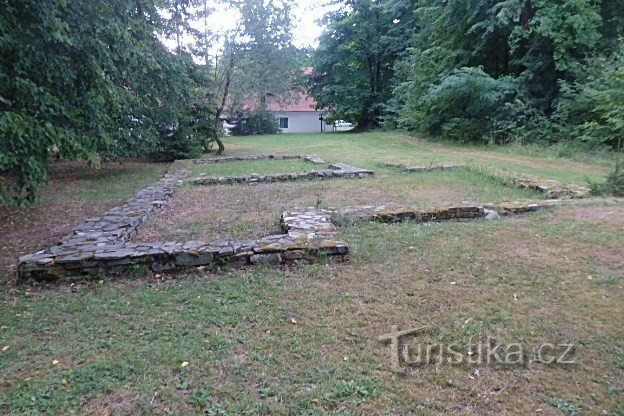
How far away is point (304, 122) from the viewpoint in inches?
1540

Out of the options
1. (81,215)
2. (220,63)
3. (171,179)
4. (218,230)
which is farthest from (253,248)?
(220,63)

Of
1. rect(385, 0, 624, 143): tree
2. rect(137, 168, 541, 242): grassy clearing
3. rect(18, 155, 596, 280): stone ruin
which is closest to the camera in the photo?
rect(18, 155, 596, 280): stone ruin

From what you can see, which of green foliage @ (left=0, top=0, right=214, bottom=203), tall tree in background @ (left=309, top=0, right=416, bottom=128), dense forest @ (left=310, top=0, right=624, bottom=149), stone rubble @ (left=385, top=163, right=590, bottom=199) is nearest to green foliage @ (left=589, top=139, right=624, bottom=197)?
stone rubble @ (left=385, top=163, right=590, bottom=199)

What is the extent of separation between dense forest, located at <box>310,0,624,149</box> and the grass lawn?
5917mm

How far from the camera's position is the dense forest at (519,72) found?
39.6ft

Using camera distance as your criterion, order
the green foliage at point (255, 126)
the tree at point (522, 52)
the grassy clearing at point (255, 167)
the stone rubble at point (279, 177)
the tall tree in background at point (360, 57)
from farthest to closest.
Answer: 1. the green foliage at point (255, 126)
2. the tall tree in background at point (360, 57)
3. the tree at point (522, 52)
4. the grassy clearing at point (255, 167)
5. the stone rubble at point (279, 177)

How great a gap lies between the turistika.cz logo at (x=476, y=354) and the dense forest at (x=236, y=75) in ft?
12.2

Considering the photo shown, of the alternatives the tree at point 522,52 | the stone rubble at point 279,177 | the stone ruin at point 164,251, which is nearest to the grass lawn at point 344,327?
the stone ruin at point 164,251

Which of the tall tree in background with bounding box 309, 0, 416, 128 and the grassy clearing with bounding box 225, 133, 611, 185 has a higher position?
the tall tree in background with bounding box 309, 0, 416, 128

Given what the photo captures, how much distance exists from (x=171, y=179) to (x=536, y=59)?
13209mm

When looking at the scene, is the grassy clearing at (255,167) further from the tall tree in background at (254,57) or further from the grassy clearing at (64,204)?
the tall tree in background at (254,57)

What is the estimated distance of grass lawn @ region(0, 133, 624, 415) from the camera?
2.23 metres

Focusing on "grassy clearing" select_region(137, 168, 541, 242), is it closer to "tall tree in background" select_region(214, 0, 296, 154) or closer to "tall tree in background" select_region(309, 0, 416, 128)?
"tall tree in background" select_region(214, 0, 296, 154)

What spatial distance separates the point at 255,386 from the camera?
7.67ft
